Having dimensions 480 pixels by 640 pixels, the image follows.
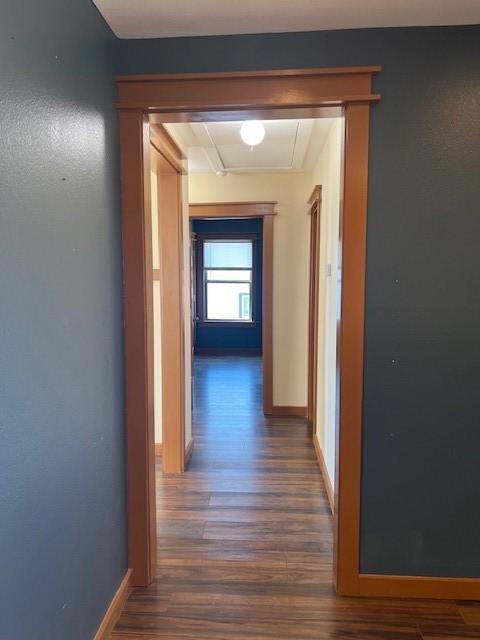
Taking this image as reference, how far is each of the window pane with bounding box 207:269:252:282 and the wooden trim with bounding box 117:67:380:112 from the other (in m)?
6.23

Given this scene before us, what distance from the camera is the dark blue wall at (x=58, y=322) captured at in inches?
44.1

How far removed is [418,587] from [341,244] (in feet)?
5.09

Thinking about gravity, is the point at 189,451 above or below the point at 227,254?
below

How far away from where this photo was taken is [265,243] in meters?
4.59

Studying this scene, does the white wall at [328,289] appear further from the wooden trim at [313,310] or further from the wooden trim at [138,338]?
the wooden trim at [138,338]

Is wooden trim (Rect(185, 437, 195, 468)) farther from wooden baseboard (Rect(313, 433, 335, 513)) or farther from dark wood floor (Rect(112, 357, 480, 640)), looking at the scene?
wooden baseboard (Rect(313, 433, 335, 513))

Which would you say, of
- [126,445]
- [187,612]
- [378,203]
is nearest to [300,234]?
[378,203]

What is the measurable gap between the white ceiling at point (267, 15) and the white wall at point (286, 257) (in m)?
2.75

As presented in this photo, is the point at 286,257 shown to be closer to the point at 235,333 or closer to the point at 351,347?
the point at 351,347

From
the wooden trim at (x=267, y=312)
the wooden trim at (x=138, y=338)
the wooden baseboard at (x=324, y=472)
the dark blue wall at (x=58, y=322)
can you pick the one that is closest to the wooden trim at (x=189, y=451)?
the wooden baseboard at (x=324, y=472)

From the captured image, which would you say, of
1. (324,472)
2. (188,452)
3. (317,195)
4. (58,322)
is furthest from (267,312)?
(58,322)

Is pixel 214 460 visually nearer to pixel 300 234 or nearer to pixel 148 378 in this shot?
pixel 148 378

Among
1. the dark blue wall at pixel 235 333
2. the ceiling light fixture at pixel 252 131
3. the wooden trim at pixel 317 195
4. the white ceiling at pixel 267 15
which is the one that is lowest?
the dark blue wall at pixel 235 333

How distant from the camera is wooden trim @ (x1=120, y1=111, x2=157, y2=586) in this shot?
188 centimetres
